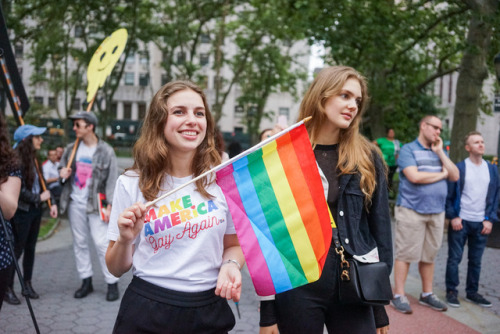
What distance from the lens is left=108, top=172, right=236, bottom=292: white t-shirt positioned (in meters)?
2.27

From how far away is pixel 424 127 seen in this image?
5.84 m

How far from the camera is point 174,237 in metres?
2.27

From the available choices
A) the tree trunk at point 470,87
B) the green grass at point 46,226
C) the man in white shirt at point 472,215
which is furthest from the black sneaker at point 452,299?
the green grass at point 46,226

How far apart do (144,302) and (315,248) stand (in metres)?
0.80

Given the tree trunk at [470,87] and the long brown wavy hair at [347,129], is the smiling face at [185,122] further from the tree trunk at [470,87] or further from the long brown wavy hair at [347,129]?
the tree trunk at [470,87]

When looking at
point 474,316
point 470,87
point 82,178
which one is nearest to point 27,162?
point 82,178

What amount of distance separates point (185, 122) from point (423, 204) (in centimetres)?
421

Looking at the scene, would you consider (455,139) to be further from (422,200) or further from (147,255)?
(147,255)

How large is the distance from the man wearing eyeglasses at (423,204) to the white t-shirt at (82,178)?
3.69m

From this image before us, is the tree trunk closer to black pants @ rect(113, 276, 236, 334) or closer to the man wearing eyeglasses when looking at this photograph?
the man wearing eyeglasses

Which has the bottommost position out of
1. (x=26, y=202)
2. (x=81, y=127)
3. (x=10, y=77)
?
(x=26, y=202)

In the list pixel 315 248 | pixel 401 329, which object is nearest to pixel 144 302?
pixel 315 248

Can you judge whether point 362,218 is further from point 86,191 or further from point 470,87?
point 470,87

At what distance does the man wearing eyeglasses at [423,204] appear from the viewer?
19.1ft
